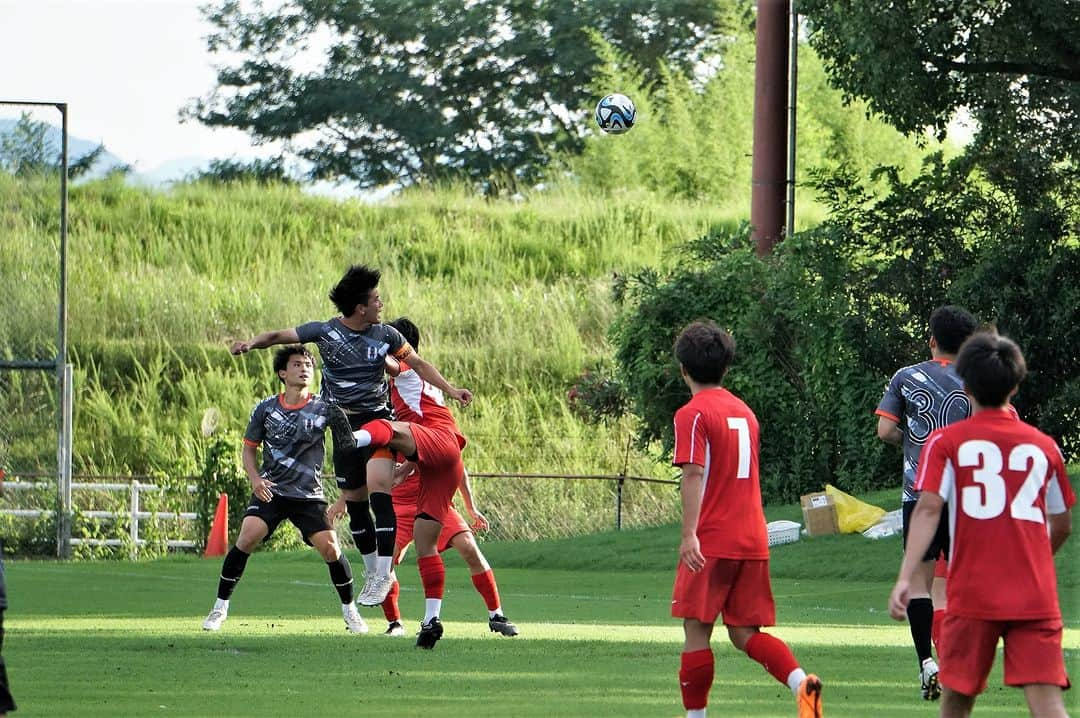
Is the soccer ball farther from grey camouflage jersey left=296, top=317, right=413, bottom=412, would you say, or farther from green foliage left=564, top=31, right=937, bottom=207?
green foliage left=564, top=31, right=937, bottom=207

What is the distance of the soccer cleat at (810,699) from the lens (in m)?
7.44

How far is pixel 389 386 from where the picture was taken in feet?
40.7

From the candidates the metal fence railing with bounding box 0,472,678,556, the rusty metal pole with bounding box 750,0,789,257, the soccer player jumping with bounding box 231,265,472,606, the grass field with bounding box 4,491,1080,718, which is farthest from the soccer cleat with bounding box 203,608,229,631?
the rusty metal pole with bounding box 750,0,789,257

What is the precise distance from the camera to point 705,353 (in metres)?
7.93

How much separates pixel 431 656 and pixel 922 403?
130 inches

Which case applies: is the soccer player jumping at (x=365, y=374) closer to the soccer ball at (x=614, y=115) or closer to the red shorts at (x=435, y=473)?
the red shorts at (x=435, y=473)

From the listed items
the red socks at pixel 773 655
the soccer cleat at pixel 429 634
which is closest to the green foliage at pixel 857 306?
the soccer cleat at pixel 429 634

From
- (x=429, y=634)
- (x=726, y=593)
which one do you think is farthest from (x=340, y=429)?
(x=726, y=593)

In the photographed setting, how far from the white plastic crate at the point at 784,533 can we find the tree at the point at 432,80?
37.4m

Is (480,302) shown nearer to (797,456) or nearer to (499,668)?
(797,456)

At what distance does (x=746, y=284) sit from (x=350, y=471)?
17.4 meters

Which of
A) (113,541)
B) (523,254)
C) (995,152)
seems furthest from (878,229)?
(523,254)

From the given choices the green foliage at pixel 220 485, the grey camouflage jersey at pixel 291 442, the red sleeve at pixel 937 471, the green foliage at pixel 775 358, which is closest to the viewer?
the red sleeve at pixel 937 471

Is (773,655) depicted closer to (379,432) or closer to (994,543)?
(994,543)
